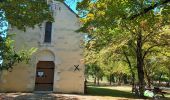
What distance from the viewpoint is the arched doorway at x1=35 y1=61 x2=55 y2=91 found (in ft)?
88.1

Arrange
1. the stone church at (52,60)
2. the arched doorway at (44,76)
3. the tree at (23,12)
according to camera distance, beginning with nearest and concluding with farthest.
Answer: the tree at (23,12) < the stone church at (52,60) < the arched doorway at (44,76)

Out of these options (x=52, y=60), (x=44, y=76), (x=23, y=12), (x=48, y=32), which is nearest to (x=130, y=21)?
(x=23, y=12)

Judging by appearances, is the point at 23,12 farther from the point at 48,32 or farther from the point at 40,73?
the point at 40,73

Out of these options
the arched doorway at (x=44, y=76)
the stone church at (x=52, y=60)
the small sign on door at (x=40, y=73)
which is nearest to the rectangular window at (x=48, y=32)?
the stone church at (x=52, y=60)

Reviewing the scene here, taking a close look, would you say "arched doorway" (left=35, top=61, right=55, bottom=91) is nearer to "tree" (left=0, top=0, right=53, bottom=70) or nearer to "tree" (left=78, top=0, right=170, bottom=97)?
"tree" (left=78, top=0, right=170, bottom=97)

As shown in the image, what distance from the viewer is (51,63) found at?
2725 centimetres

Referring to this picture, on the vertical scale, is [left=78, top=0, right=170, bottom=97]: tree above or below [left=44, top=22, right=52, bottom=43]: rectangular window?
below

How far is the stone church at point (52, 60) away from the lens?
26078 millimetres

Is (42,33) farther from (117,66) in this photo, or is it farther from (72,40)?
(117,66)

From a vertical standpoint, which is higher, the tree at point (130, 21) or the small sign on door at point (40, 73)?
the tree at point (130, 21)

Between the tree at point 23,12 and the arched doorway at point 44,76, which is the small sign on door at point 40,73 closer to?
the arched doorway at point 44,76

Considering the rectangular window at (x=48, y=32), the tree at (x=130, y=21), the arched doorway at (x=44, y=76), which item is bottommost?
the arched doorway at (x=44, y=76)

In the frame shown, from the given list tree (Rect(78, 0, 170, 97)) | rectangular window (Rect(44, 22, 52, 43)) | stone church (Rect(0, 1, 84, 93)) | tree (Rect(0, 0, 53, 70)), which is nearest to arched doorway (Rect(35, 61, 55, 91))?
stone church (Rect(0, 1, 84, 93))

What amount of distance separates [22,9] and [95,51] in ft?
34.6
